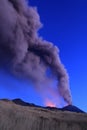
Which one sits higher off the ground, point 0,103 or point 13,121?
point 0,103

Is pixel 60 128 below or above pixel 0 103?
below

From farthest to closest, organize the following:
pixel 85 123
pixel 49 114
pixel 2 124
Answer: pixel 49 114 < pixel 85 123 < pixel 2 124

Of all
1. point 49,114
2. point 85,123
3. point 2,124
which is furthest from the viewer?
point 49,114

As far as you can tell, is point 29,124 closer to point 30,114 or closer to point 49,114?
point 30,114

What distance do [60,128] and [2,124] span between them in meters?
10.9

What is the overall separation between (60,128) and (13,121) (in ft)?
29.4

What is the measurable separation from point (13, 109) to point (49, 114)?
808 centimetres

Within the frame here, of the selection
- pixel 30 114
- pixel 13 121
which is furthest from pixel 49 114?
pixel 13 121

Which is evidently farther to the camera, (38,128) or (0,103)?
(0,103)

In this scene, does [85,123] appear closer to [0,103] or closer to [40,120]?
[40,120]

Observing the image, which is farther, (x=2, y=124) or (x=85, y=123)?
(x=85, y=123)

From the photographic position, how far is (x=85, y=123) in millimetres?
63719

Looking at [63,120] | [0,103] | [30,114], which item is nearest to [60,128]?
[63,120]

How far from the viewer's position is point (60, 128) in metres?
61.8
